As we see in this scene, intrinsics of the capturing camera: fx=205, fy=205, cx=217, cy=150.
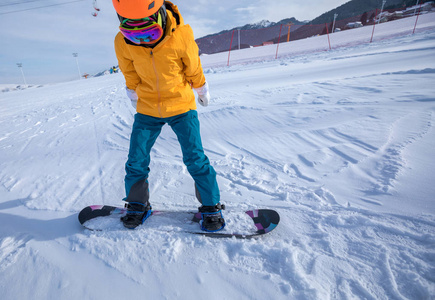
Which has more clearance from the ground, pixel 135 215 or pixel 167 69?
pixel 167 69

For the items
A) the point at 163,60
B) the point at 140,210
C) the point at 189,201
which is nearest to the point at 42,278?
the point at 140,210

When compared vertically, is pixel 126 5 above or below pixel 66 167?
above

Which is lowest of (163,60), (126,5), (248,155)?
(248,155)

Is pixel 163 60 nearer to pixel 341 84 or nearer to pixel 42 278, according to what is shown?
pixel 42 278

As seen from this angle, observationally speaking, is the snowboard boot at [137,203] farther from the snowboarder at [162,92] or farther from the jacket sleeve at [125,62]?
the jacket sleeve at [125,62]

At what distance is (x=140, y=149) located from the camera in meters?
1.55

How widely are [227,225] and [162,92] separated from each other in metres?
1.08

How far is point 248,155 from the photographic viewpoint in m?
2.40

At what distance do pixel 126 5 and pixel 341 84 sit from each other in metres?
4.28

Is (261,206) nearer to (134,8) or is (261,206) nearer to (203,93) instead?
(203,93)

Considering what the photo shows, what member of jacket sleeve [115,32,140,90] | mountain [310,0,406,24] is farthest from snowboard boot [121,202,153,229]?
mountain [310,0,406,24]

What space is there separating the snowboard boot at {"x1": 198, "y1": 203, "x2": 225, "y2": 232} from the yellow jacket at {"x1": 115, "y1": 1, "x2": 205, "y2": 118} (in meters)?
0.75

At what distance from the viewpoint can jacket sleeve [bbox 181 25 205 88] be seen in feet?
4.53

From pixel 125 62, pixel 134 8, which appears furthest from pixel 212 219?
pixel 134 8
